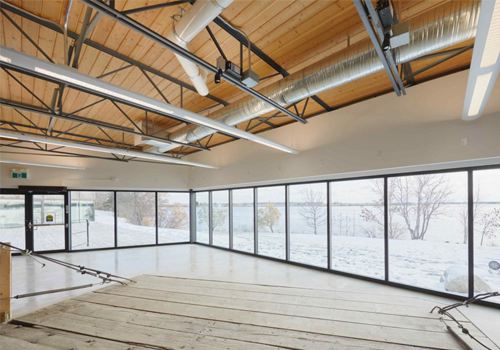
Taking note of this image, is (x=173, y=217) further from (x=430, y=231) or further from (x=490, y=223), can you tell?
(x=490, y=223)

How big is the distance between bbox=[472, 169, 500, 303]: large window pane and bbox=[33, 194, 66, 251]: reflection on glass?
34.5 ft

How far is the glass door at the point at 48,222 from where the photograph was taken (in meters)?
7.45

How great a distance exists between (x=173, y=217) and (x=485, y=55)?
30.2 feet

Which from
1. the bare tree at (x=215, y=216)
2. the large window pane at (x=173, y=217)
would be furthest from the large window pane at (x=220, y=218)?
the large window pane at (x=173, y=217)

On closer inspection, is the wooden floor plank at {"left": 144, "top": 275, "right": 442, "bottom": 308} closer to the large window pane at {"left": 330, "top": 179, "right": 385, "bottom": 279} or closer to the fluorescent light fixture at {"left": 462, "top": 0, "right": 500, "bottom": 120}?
the fluorescent light fixture at {"left": 462, "top": 0, "right": 500, "bottom": 120}

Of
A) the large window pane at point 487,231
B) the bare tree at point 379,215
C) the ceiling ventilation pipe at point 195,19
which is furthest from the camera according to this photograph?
the bare tree at point 379,215

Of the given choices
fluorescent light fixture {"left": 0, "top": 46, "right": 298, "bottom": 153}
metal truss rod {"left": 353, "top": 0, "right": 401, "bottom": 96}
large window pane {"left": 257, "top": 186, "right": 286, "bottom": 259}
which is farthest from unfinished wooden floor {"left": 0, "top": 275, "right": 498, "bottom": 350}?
large window pane {"left": 257, "top": 186, "right": 286, "bottom": 259}

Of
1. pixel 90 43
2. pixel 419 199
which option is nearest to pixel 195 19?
pixel 90 43

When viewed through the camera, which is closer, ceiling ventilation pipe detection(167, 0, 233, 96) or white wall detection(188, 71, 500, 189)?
ceiling ventilation pipe detection(167, 0, 233, 96)

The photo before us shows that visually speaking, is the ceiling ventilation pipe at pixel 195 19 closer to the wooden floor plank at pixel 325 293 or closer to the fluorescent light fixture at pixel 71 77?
the fluorescent light fixture at pixel 71 77

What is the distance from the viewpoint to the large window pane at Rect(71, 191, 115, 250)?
26.1 ft

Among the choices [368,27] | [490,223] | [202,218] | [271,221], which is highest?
[368,27]

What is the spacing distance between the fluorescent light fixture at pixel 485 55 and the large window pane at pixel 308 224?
11.4 feet

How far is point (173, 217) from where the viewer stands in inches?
363
